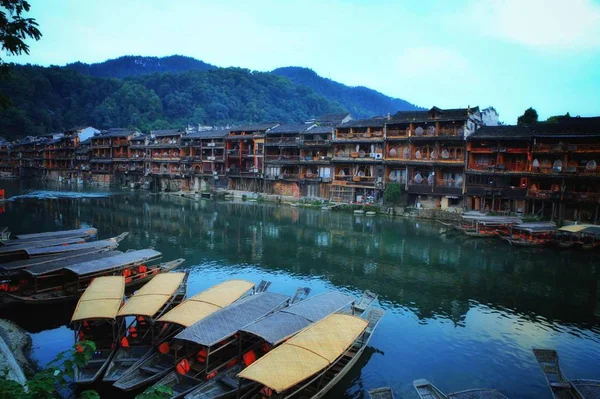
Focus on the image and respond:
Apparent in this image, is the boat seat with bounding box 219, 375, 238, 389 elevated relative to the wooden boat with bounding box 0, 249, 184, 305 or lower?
lower

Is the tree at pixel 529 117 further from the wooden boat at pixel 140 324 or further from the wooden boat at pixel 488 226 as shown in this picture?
the wooden boat at pixel 140 324

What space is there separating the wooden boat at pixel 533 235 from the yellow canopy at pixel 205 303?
29.3 metres

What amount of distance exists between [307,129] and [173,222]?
3011 cm

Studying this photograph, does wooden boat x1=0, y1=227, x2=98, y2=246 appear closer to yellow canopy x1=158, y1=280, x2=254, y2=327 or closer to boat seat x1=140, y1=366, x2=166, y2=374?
yellow canopy x1=158, y1=280, x2=254, y2=327

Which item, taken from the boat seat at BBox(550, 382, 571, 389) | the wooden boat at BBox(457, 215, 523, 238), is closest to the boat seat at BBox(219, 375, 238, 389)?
the boat seat at BBox(550, 382, 571, 389)

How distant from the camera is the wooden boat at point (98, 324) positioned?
572 inches

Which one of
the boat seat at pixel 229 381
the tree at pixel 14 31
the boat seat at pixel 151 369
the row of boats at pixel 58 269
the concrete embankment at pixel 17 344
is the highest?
the tree at pixel 14 31

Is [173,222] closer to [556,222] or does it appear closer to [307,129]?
[307,129]

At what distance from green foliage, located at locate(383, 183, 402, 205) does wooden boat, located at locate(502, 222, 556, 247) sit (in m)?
17.4

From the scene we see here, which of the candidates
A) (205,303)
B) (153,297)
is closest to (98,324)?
(153,297)

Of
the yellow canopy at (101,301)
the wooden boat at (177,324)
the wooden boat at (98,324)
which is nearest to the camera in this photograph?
the wooden boat at (177,324)

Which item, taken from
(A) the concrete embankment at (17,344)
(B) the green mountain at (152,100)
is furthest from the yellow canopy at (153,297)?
(B) the green mountain at (152,100)

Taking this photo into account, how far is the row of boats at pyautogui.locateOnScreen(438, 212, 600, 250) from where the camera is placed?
36438mm

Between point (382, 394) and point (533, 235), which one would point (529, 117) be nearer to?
point (533, 235)
